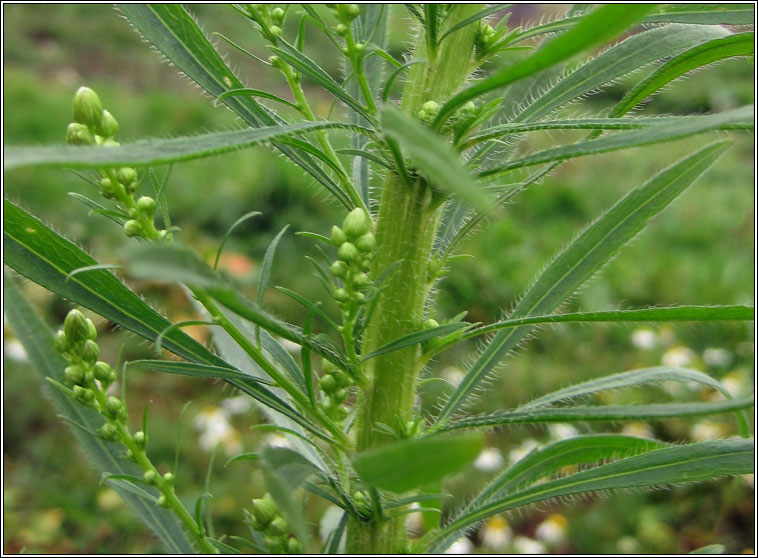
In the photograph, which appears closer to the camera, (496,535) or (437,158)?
(437,158)

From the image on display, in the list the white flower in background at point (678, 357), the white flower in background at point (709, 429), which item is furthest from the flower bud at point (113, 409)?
the white flower in background at point (678, 357)

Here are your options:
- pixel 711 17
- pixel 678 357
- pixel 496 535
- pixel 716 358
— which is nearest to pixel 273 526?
pixel 711 17

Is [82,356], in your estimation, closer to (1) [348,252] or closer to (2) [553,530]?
(1) [348,252]

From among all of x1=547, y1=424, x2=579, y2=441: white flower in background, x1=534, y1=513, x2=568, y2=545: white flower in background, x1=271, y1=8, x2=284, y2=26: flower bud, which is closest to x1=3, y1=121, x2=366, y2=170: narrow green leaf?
x1=271, y1=8, x2=284, y2=26: flower bud

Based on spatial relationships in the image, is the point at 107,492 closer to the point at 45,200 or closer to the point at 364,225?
the point at 45,200

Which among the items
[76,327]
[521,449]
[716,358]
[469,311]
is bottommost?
[76,327]

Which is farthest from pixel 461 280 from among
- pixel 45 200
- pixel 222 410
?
pixel 45 200
